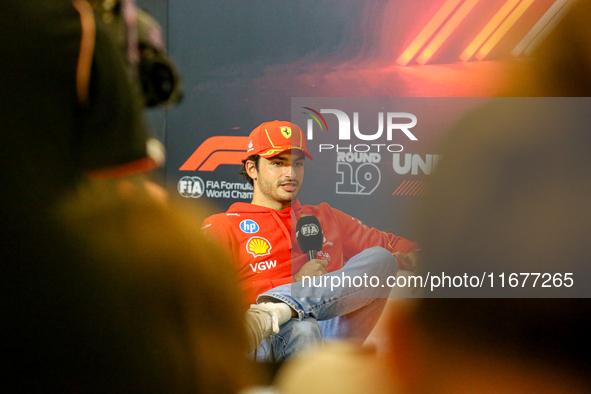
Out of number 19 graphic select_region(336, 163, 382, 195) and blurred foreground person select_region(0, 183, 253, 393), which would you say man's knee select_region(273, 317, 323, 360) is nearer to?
number 19 graphic select_region(336, 163, 382, 195)

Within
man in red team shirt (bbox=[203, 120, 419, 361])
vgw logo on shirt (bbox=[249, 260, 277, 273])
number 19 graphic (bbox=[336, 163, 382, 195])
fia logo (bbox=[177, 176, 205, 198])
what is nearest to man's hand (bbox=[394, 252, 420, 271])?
man in red team shirt (bbox=[203, 120, 419, 361])

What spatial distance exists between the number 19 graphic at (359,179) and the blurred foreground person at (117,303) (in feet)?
5.79

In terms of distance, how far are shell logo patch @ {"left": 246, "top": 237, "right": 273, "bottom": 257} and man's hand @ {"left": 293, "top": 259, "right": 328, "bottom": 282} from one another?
0.56ft

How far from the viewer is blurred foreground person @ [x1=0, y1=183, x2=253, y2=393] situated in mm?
233

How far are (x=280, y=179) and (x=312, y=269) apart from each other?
1.49 feet

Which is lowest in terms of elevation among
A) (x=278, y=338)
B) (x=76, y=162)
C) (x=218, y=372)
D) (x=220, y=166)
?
(x=278, y=338)

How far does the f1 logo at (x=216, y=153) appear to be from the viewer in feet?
6.93

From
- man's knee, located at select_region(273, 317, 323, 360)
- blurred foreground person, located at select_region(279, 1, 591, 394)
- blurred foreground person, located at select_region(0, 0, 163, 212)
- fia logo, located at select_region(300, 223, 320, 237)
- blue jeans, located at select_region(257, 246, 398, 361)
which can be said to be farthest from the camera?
fia logo, located at select_region(300, 223, 320, 237)

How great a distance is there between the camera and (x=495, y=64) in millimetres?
1961

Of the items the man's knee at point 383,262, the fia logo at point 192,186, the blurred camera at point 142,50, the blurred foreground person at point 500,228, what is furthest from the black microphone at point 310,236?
the blurred camera at point 142,50

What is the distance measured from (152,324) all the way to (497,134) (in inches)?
26.0

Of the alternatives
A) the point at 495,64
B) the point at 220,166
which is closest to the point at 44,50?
the point at 220,166

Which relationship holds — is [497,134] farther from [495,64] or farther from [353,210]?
[495,64]

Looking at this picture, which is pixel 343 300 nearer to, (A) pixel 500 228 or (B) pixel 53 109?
(A) pixel 500 228
